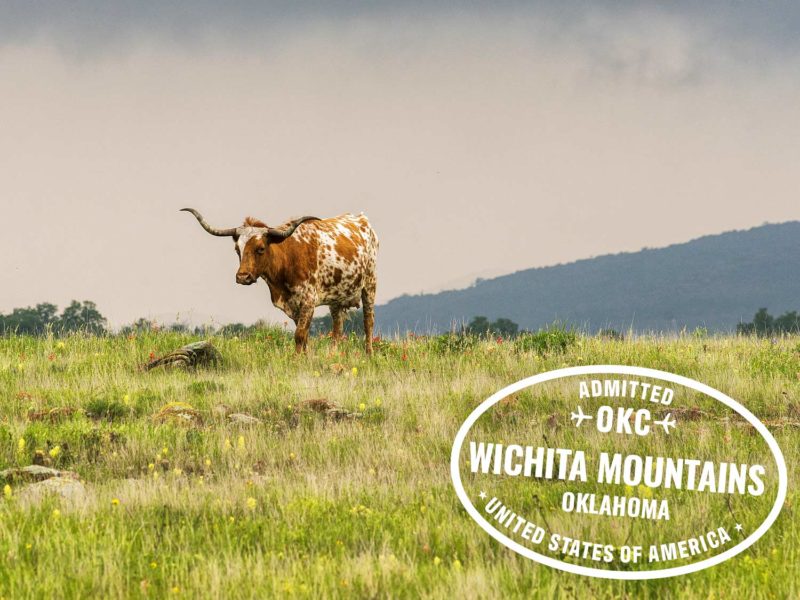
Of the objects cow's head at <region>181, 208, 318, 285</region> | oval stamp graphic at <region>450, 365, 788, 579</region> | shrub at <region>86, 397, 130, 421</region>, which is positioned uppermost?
cow's head at <region>181, 208, 318, 285</region>

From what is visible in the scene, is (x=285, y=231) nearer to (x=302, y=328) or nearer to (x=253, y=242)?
(x=253, y=242)

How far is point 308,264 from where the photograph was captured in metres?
15.4

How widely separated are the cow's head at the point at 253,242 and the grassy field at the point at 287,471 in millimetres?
1583

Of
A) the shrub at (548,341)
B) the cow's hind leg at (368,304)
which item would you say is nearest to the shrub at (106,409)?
the cow's hind leg at (368,304)

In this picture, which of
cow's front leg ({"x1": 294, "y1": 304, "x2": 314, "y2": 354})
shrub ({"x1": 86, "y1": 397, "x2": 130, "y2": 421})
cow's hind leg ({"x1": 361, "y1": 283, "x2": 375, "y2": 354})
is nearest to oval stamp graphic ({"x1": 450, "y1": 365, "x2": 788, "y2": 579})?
shrub ({"x1": 86, "y1": 397, "x2": 130, "y2": 421})

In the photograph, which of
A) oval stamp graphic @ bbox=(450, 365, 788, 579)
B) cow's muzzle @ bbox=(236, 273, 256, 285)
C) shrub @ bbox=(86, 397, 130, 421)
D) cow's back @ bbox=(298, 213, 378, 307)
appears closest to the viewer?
oval stamp graphic @ bbox=(450, 365, 788, 579)

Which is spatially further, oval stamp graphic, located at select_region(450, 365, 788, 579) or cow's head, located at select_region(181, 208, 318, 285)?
cow's head, located at select_region(181, 208, 318, 285)

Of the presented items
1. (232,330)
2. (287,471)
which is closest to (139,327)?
(232,330)

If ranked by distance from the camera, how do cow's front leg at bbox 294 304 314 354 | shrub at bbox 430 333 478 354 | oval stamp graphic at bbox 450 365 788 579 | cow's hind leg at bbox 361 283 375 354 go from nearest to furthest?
oval stamp graphic at bbox 450 365 788 579, cow's front leg at bbox 294 304 314 354, shrub at bbox 430 333 478 354, cow's hind leg at bbox 361 283 375 354

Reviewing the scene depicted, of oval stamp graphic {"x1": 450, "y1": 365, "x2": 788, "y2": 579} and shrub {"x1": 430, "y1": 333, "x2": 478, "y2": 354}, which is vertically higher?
shrub {"x1": 430, "y1": 333, "x2": 478, "y2": 354}

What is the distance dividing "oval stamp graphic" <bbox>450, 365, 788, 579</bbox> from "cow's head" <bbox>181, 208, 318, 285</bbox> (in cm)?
584

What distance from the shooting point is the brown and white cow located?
14.6 metres

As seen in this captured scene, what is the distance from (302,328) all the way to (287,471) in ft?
23.6

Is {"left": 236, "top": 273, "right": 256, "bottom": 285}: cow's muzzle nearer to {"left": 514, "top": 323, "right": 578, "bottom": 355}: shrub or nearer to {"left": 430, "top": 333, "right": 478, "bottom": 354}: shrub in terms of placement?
{"left": 430, "top": 333, "right": 478, "bottom": 354}: shrub
